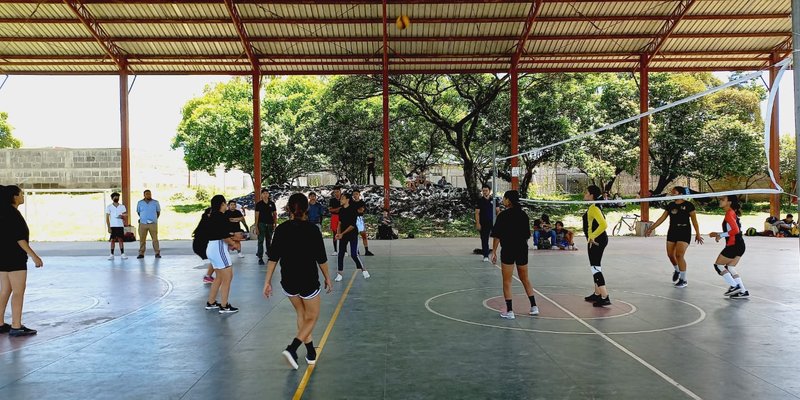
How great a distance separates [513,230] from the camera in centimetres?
809

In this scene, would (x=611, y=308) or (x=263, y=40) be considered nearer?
(x=611, y=308)

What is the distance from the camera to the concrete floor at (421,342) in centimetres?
524

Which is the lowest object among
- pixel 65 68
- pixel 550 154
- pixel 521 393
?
pixel 521 393

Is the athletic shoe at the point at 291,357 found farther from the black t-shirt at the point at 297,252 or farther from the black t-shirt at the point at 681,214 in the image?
the black t-shirt at the point at 681,214

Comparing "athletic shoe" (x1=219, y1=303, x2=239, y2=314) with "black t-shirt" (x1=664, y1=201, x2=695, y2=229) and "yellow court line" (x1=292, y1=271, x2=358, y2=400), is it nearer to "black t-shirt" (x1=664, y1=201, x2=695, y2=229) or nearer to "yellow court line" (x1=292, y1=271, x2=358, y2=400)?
"yellow court line" (x1=292, y1=271, x2=358, y2=400)

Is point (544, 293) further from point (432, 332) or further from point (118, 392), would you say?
point (118, 392)

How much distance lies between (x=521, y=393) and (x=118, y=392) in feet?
12.1

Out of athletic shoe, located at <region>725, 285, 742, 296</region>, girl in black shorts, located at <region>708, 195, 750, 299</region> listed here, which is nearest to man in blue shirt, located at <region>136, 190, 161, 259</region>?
girl in black shorts, located at <region>708, 195, 750, 299</region>

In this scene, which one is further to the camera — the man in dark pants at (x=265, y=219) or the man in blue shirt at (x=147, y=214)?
the man in blue shirt at (x=147, y=214)

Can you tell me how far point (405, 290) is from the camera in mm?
10555

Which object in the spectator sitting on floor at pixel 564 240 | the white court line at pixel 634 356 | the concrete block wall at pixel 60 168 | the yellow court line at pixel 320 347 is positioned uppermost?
the concrete block wall at pixel 60 168

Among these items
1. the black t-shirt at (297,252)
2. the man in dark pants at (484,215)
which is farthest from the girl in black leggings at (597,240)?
the man in dark pants at (484,215)

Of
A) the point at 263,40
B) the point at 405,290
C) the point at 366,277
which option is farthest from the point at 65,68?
the point at 405,290

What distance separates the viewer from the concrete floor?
17.2 ft
